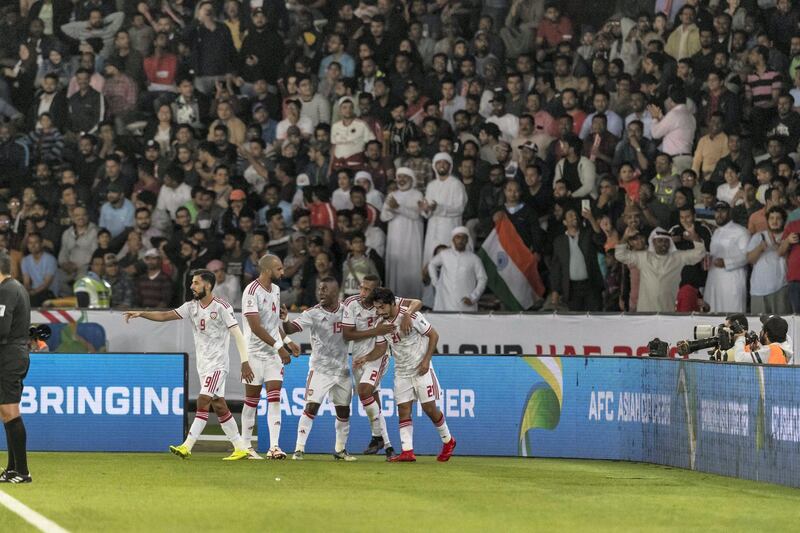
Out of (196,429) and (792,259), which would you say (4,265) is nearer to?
(196,429)

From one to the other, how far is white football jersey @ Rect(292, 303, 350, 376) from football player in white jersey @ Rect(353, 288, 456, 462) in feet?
0.88

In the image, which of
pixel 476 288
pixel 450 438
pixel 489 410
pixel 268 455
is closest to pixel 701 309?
pixel 476 288

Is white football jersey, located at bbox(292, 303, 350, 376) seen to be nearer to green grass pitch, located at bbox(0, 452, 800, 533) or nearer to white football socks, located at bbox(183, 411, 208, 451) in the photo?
green grass pitch, located at bbox(0, 452, 800, 533)

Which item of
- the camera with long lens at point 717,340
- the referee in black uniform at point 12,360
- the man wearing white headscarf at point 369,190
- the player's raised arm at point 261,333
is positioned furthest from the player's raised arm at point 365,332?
the man wearing white headscarf at point 369,190

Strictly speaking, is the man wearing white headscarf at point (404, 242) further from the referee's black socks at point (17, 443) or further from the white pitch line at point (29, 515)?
the white pitch line at point (29, 515)

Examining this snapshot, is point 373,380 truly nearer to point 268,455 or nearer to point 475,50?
point 268,455

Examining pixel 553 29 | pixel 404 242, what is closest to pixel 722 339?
pixel 404 242

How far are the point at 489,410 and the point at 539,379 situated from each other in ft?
2.43

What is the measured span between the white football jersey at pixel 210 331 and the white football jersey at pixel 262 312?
0.97ft

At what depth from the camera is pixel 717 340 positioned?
679 inches

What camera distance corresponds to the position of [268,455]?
17.7 metres

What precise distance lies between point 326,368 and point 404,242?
6.46 meters

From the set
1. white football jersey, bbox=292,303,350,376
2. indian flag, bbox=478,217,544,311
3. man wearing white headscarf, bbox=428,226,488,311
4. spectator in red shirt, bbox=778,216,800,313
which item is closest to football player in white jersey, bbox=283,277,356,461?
white football jersey, bbox=292,303,350,376

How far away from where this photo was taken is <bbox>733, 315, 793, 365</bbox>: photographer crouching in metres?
16.4
